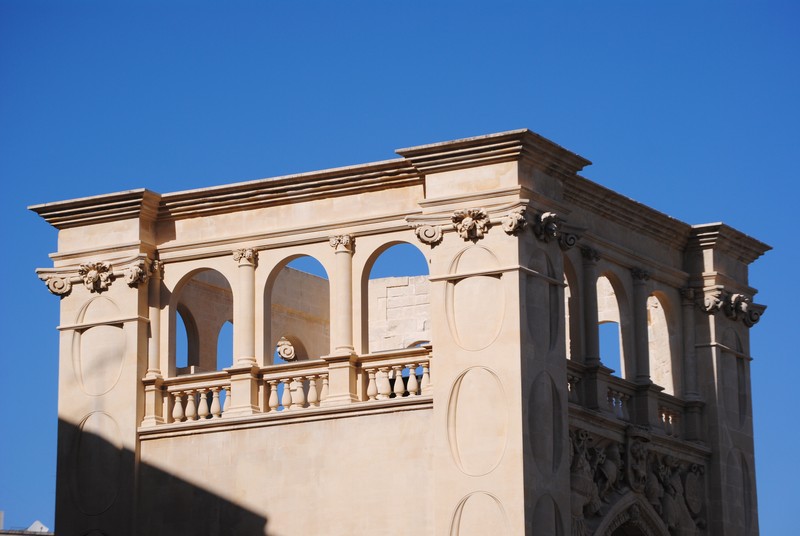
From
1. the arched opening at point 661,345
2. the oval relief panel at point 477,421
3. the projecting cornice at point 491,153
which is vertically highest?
the projecting cornice at point 491,153

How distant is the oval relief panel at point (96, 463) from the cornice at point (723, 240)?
10.2 m

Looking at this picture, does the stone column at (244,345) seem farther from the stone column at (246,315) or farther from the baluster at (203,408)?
the baluster at (203,408)

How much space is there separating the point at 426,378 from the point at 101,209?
635 cm

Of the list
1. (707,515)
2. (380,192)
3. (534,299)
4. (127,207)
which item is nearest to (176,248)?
(127,207)

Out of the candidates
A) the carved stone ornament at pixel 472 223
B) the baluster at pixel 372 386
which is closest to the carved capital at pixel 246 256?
the baluster at pixel 372 386

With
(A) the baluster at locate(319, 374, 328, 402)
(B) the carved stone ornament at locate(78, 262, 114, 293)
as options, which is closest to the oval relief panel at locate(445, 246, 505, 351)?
(A) the baluster at locate(319, 374, 328, 402)

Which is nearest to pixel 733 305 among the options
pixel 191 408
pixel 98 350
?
pixel 191 408

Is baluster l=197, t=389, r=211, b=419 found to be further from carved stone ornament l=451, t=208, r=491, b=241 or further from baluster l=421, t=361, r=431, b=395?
carved stone ornament l=451, t=208, r=491, b=241

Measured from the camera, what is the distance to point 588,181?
35875mm

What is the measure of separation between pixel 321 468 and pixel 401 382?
5.81 ft

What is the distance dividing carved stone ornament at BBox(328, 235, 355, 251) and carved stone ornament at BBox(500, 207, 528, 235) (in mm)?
3053

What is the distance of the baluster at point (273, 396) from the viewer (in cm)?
3578

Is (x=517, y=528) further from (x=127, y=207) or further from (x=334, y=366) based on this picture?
(x=127, y=207)

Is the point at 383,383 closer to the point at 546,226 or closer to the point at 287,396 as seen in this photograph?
the point at 287,396
